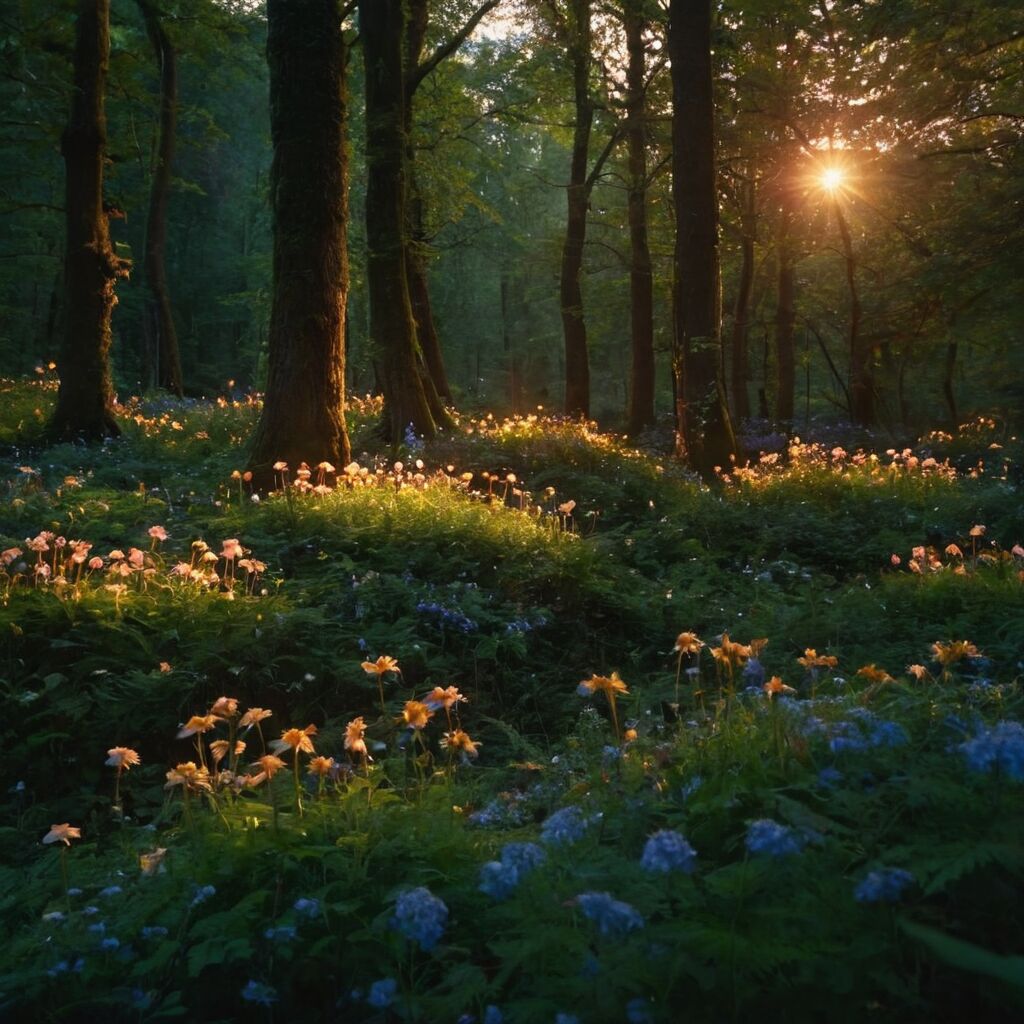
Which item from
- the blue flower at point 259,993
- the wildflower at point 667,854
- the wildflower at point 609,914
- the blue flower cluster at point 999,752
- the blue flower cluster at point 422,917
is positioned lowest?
the blue flower at point 259,993

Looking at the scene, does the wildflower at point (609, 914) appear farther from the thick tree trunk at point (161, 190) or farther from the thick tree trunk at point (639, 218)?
the thick tree trunk at point (161, 190)

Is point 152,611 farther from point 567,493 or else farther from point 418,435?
point 418,435

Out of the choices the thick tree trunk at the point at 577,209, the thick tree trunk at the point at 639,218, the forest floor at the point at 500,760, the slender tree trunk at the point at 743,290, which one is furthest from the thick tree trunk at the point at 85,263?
the slender tree trunk at the point at 743,290

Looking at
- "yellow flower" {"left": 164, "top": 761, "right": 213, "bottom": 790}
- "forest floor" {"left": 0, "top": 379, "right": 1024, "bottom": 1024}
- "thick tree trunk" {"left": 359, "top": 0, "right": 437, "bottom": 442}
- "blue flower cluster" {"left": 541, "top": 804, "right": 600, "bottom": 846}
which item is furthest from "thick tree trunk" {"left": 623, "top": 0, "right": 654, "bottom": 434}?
"blue flower cluster" {"left": 541, "top": 804, "right": 600, "bottom": 846}

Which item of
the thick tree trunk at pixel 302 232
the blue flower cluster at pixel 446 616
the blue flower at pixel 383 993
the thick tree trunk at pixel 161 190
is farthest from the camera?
the thick tree trunk at pixel 161 190

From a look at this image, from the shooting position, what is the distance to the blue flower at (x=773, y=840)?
201 cm

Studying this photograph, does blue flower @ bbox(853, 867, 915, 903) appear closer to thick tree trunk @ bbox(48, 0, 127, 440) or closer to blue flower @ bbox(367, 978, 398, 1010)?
blue flower @ bbox(367, 978, 398, 1010)

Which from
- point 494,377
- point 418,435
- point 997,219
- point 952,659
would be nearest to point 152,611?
point 952,659

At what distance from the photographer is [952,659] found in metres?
3.15

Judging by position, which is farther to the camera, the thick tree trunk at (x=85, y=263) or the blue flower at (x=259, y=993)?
the thick tree trunk at (x=85, y=263)

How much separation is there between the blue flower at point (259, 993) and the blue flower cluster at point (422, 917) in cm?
47

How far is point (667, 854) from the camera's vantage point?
2.02 m

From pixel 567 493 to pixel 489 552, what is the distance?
3.91 m

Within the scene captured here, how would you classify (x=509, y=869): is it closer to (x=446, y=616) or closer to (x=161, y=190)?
(x=446, y=616)
